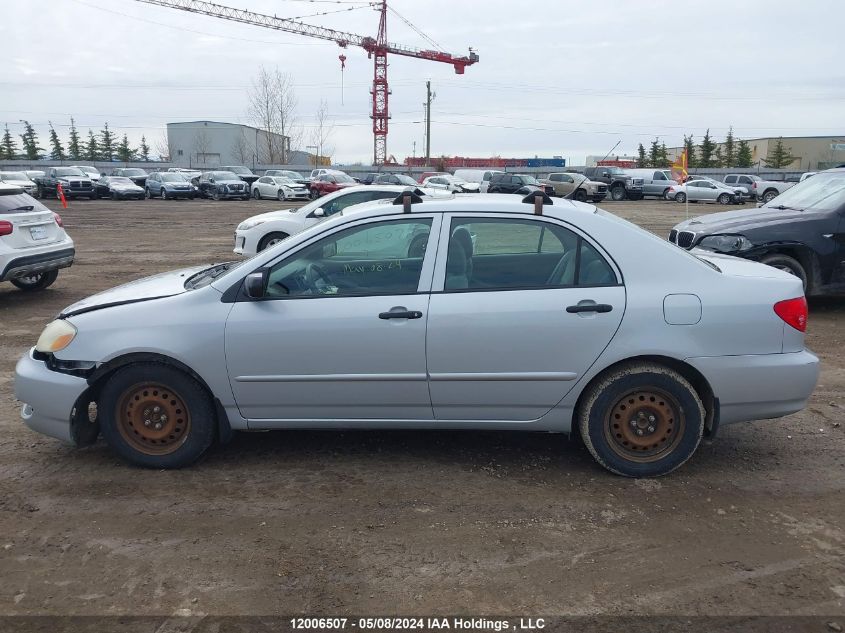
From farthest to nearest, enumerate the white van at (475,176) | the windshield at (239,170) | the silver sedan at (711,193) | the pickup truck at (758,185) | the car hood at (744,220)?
the windshield at (239,170), the white van at (475,176), the pickup truck at (758,185), the silver sedan at (711,193), the car hood at (744,220)

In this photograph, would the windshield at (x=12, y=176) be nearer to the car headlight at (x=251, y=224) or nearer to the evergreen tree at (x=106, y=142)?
the car headlight at (x=251, y=224)

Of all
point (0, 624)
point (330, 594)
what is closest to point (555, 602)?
point (330, 594)

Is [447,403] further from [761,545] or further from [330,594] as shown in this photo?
[761,545]

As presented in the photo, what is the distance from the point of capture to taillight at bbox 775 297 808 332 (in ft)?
13.1

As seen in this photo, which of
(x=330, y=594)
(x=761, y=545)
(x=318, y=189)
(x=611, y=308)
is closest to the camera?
(x=330, y=594)

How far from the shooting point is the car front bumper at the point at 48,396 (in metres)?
4.09

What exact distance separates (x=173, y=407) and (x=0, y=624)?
4.98ft

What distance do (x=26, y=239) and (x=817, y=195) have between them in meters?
10.0

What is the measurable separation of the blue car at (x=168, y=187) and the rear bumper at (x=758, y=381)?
3824 centimetres

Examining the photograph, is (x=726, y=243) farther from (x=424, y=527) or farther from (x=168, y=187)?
(x=168, y=187)

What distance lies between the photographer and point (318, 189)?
37.2m

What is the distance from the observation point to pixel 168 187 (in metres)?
38.4

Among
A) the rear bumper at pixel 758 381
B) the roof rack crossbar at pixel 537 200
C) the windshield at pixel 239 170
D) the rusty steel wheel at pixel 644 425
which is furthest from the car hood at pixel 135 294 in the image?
the windshield at pixel 239 170

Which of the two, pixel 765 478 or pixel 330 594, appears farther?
pixel 765 478
